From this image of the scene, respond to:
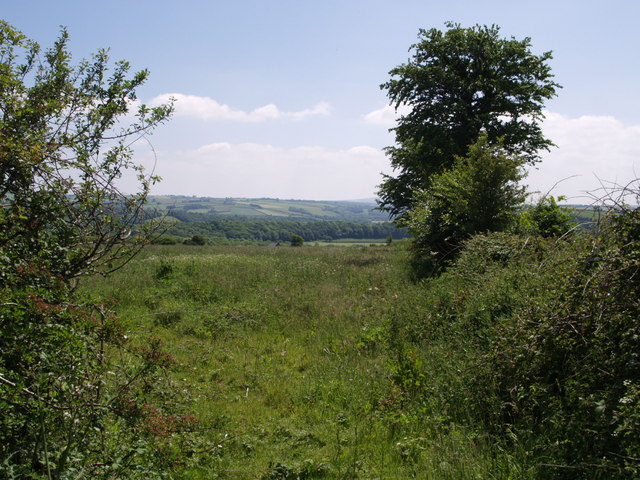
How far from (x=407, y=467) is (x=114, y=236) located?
4.33m

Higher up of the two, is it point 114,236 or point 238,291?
point 114,236

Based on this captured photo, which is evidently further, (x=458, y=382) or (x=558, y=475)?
(x=458, y=382)

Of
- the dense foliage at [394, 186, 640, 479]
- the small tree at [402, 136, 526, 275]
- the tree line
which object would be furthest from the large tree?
the tree line

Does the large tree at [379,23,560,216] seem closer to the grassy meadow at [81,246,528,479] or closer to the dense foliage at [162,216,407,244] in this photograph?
the grassy meadow at [81,246,528,479]

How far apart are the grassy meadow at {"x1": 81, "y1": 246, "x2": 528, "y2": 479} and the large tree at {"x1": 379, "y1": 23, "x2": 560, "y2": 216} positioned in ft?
38.0

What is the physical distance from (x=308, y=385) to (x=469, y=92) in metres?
20.1

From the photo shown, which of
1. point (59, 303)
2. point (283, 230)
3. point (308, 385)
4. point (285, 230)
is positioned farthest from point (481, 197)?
point (285, 230)

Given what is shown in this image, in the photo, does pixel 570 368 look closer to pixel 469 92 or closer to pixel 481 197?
pixel 481 197

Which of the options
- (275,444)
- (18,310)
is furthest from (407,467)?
(18,310)

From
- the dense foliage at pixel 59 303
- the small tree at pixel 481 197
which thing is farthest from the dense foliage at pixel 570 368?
the small tree at pixel 481 197

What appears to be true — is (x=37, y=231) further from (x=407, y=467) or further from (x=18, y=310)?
(x=407, y=467)

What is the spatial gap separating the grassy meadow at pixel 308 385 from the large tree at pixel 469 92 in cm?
1159

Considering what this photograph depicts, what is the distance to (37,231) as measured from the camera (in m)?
3.71

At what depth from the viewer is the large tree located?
2134 centimetres
